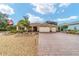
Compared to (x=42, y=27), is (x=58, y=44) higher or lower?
lower

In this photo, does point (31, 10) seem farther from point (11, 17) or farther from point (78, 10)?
point (78, 10)

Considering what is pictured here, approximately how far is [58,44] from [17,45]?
39cm

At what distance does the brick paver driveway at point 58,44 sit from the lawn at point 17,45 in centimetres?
8

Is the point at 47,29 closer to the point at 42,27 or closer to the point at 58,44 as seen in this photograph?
the point at 42,27

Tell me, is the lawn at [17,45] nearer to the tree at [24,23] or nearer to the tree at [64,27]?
the tree at [24,23]

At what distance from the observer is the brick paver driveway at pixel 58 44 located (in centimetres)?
194

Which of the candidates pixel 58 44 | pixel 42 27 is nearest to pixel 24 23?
pixel 42 27

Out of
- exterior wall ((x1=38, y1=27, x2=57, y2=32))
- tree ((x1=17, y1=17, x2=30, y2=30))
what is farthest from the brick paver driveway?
tree ((x1=17, y1=17, x2=30, y2=30))

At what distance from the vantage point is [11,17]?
77.8 inches

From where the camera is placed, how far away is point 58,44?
1962 millimetres

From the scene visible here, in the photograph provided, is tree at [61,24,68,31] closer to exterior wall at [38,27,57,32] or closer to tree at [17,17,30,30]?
exterior wall at [38,27,57,32]

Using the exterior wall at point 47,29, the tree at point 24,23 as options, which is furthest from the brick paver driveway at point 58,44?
the tree at point 24,23

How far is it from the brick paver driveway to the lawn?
0.25ft

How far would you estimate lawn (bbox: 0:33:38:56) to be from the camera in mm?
1957
